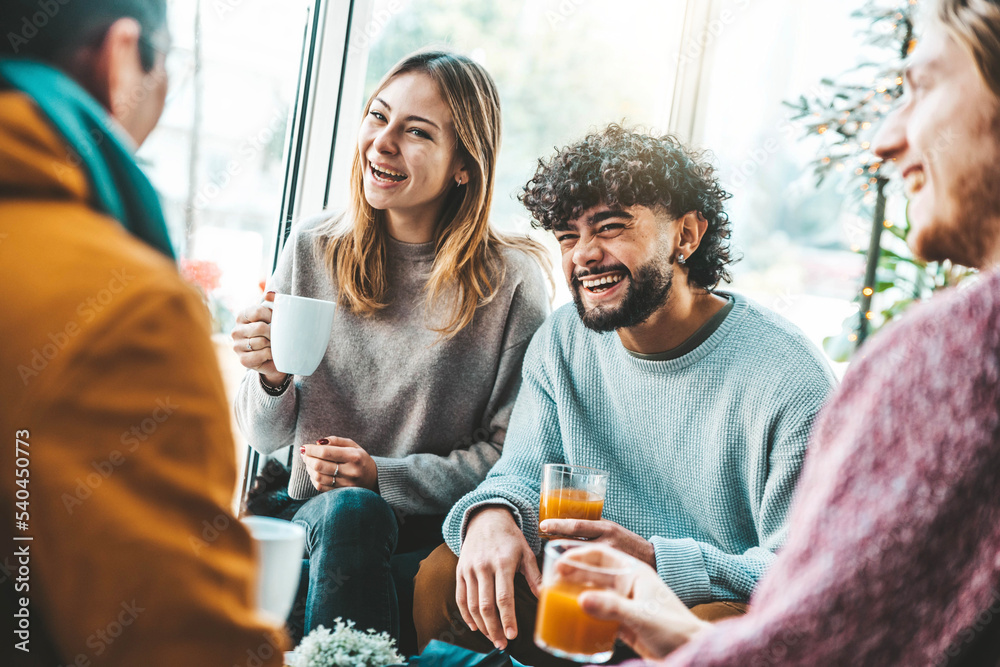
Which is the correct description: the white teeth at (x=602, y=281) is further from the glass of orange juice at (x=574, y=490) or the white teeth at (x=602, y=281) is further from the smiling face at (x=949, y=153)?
the smiling face at (x=949, y=153)

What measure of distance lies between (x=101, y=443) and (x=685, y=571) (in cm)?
108

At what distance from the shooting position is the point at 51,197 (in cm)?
52

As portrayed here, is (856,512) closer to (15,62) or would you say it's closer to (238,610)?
(238,610)

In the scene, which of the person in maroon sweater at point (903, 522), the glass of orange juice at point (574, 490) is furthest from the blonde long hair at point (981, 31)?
the glass of orange juice at point (574, 490)

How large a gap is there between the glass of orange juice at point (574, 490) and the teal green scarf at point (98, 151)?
89 centimetres

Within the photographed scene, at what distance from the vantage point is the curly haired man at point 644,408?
1371 mm

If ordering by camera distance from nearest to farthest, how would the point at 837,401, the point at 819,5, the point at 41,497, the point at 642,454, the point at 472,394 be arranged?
the point at 41,497, the point at 837,401, the point at 642,454, the point at 472,394, the point at 819,5

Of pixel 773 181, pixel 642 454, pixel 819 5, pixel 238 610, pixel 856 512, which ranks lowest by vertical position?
pixel 642 454

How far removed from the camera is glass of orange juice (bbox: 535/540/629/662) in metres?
0.90

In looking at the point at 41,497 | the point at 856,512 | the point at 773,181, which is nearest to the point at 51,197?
the point at 41,497

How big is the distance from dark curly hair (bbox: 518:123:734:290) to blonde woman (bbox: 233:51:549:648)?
0.72ft

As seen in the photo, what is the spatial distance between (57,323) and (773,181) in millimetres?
3014

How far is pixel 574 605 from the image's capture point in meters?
0.91

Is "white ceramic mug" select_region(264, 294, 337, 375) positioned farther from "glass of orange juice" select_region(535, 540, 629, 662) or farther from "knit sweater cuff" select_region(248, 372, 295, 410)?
"glass of orange juice" select_region(535, 540, 629, 662)
